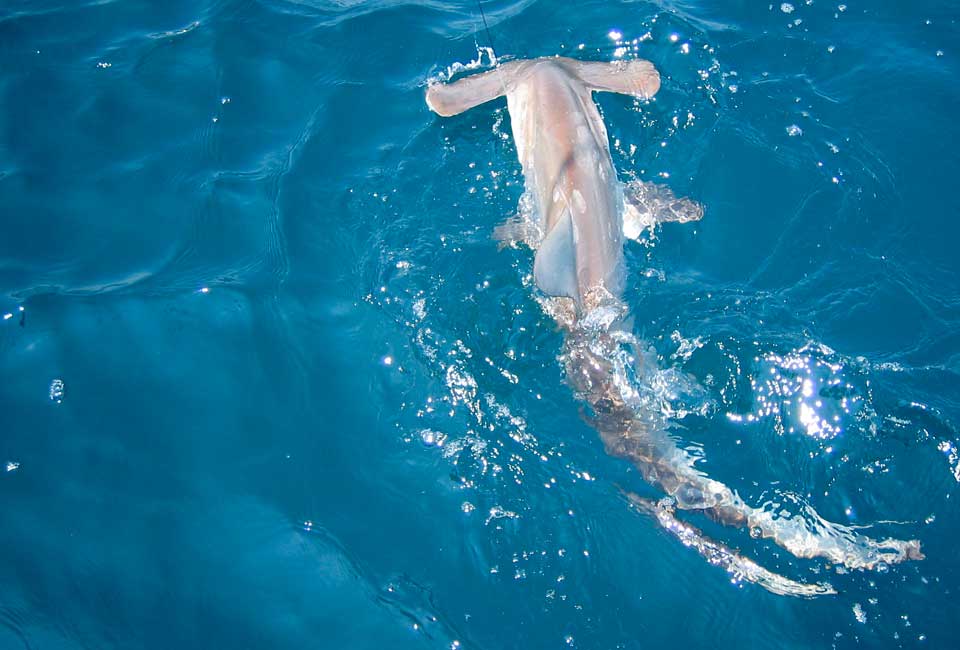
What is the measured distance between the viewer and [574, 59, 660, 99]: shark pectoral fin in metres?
7.06

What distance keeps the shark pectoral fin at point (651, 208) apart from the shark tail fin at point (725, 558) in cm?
255

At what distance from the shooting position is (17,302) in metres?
5.67

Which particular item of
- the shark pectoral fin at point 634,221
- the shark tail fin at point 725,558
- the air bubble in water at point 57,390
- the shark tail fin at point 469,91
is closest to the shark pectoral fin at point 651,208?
the shark pectoral fin at point 634,221

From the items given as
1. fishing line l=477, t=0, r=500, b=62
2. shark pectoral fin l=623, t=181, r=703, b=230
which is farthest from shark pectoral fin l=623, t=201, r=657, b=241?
fishing line l=477, t=0, r=500, b=62

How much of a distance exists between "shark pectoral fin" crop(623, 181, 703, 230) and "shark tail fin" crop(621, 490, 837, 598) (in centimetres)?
255

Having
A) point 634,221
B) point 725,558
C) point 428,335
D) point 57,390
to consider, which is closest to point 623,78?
point 634,221

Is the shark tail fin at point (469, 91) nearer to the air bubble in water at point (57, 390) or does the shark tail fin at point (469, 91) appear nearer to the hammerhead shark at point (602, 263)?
the hammerhead shark at point (602, 263)

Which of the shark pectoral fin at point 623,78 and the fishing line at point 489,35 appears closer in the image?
the shark pectoral fin at point 623,78

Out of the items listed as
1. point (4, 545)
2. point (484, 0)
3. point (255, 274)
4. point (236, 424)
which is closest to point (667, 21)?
point (484, 0)

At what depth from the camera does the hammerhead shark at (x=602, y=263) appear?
4.41 metres

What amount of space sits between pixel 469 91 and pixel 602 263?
9.62 feet

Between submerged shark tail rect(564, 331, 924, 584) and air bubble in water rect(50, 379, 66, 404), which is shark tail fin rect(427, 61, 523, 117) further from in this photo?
air bubble in water rect(50, 379, 66, 404)

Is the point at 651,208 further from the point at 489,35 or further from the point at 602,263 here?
the point at 489,35

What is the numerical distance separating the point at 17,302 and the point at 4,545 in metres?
2.15
